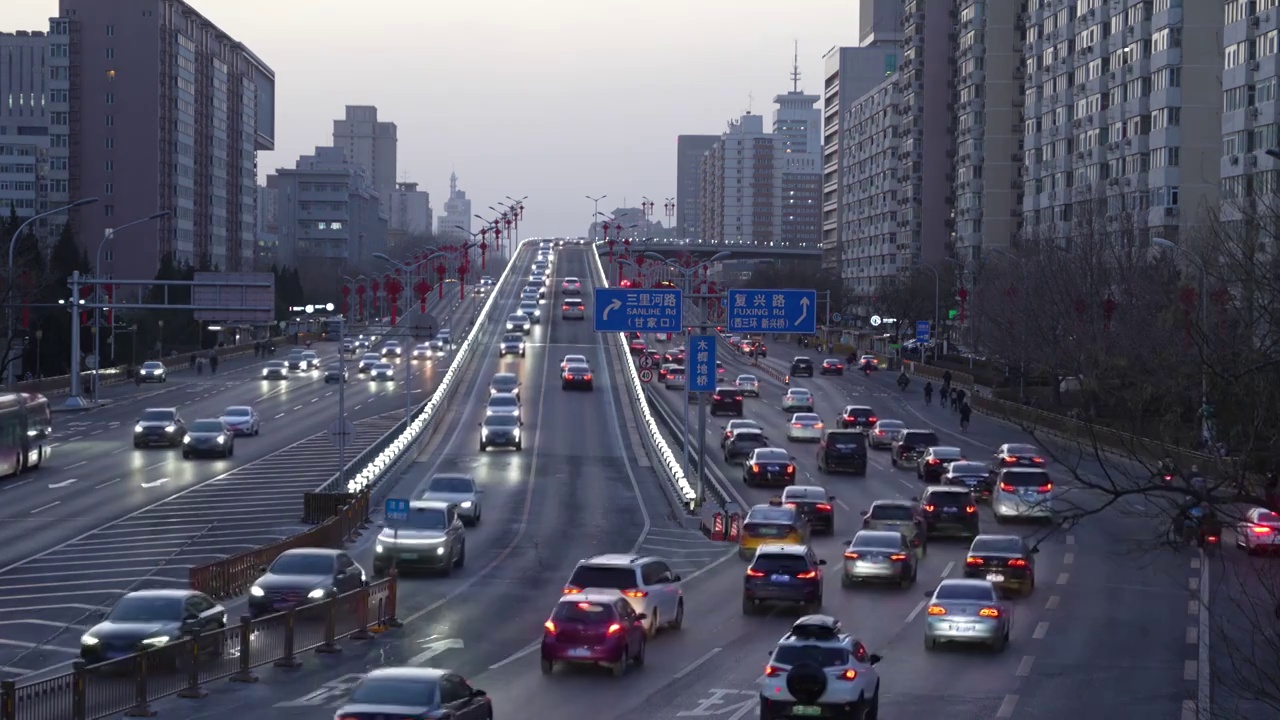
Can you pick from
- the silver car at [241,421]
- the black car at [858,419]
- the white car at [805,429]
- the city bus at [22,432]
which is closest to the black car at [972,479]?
the white car at [805,429]

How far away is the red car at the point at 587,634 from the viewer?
2319 cm

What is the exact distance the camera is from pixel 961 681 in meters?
23.3

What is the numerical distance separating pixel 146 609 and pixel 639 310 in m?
25.8

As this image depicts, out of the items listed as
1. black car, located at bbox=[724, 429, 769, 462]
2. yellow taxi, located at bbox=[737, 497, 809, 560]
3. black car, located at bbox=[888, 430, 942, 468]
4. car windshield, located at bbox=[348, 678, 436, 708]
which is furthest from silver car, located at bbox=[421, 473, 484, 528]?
car windshield, located at bbox=[348, 678, 436, 708]

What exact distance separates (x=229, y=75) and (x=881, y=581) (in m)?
161

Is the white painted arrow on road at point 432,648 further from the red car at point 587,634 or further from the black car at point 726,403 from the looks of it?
the black car at point 726,403

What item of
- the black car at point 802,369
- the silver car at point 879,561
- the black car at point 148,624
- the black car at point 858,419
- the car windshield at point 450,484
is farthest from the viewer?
Answer: the black car at point 802,369

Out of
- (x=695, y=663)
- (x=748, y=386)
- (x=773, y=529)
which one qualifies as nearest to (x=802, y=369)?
(x=748, y=386)

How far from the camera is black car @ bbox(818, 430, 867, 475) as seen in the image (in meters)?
56.6

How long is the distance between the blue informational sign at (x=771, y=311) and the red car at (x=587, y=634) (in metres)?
23.7

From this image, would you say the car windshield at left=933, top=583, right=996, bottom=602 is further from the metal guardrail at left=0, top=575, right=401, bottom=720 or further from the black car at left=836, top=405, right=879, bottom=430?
the black car at left=836, top=405, right=879, bottom=430

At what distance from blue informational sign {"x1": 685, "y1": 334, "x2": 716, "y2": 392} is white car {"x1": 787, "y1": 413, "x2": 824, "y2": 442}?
19741 millimetres

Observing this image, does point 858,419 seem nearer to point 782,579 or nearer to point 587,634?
point 782,579

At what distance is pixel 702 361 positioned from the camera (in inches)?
1881
